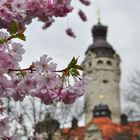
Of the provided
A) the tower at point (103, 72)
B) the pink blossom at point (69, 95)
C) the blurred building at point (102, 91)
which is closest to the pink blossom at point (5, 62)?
the pink blossom at point (69, 95)

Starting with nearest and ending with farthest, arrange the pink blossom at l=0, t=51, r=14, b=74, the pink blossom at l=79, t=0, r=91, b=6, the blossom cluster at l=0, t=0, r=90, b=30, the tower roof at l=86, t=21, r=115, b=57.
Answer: the pink blossom at l=0, t=51, r=14, b=74 < the blossom cluster at l=0, t=0, r=90, b=30 < the pink blossom at l=79, t=0, r=91, b=6 < the tower roof at l=86, t=21, r=115, b=57

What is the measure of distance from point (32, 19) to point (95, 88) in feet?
257

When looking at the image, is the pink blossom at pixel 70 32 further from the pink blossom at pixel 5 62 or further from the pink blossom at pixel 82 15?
the pink blossom at pixel 5 62

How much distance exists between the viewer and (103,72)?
84.1 m

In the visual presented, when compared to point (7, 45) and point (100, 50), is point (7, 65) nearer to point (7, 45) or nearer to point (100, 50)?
point (7, 45)

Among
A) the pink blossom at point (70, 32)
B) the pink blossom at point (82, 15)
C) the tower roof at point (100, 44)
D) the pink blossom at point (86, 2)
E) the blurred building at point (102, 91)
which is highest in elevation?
the tower roof at point (100, 44)

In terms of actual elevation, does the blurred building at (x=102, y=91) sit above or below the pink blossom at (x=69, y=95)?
above

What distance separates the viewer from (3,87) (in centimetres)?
258

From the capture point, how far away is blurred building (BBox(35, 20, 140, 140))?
7294 centimetres

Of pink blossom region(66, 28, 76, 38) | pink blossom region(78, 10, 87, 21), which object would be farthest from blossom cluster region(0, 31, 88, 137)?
pink blossom region(66, 28, 76, 38)

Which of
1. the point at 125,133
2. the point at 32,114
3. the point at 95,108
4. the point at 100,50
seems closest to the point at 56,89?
the point at 32,114

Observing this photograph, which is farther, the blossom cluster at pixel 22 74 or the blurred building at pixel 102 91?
the blurred building at pixel 102 91

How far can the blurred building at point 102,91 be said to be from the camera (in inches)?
2872

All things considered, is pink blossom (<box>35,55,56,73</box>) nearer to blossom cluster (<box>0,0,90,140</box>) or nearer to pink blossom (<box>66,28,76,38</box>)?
blossom cluster (<box>0,0,90,140</box>)
